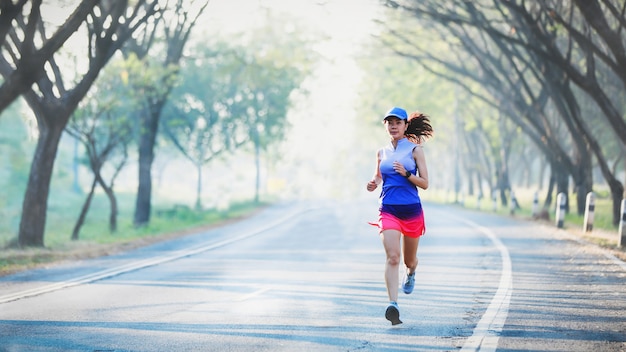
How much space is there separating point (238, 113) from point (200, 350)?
3738 centimetres

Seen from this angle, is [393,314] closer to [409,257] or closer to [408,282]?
[409,257]

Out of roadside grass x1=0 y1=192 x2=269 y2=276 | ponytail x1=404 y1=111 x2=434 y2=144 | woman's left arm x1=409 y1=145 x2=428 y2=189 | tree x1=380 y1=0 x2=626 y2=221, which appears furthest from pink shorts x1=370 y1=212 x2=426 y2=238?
tree x1=380 y1=0 x2=626 y2=221

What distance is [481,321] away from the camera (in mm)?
7508

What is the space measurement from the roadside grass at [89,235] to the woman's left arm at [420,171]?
785 centimetres

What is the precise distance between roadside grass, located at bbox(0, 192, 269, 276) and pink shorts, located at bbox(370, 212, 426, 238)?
7542 millimetres

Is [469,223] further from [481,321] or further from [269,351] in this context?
[269,351]

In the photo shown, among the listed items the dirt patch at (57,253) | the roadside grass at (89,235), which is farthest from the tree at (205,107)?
the dirt patch at (57,253)

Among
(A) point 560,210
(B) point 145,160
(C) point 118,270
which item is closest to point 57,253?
(C) point 118,270

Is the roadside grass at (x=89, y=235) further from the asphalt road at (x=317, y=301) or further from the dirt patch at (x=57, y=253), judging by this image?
the asphalt road at (x=317, y=301)

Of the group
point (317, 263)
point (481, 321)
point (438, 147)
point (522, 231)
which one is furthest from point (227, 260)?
point (438, 147)

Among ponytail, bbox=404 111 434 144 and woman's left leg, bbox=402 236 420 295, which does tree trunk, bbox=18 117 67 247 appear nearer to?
woman's left leg, bbox=402 236 420 295

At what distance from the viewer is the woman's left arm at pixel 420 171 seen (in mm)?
7262

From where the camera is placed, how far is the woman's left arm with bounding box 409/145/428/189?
23.8 ft

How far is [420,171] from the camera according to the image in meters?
7.40
